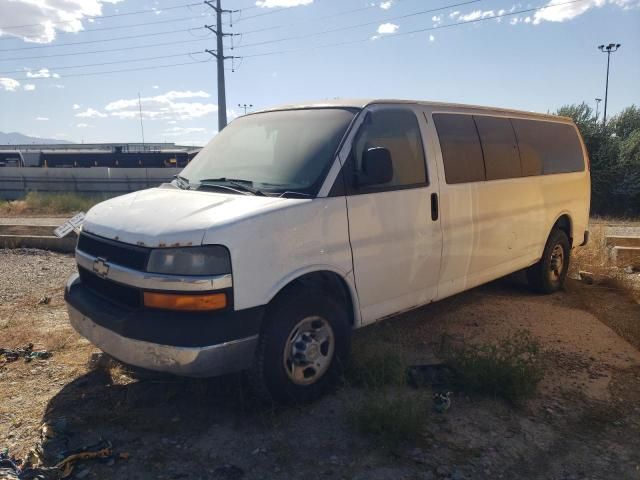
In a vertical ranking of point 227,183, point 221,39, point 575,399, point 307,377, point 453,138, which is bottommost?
point 575,399

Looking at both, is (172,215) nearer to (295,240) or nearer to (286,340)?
(295,240)

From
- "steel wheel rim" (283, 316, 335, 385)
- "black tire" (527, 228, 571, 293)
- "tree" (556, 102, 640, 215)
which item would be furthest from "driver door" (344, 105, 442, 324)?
"tree" (556, 102, 640, 215)

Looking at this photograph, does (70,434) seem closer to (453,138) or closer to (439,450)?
(439,450)

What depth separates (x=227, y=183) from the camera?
3881 millimetres

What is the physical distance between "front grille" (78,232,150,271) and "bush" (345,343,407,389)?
171 centimetres

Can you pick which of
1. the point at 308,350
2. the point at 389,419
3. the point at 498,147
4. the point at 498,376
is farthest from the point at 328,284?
the point at 498,147

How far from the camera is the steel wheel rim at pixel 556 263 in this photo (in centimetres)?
643

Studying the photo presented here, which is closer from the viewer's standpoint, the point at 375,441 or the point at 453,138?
the point at 375,441

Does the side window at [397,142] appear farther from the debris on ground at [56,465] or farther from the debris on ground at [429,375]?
the debris on ground at [56,465]

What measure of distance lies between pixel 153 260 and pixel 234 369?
0.81 meters

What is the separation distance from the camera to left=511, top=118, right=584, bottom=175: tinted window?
5629 mm

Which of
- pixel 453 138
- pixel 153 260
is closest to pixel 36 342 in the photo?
pixel 153 260

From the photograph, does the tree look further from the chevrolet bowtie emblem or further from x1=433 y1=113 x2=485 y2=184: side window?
the chevrolet bowtie emblem

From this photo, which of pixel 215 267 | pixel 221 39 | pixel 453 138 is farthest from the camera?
pixel 221 39
